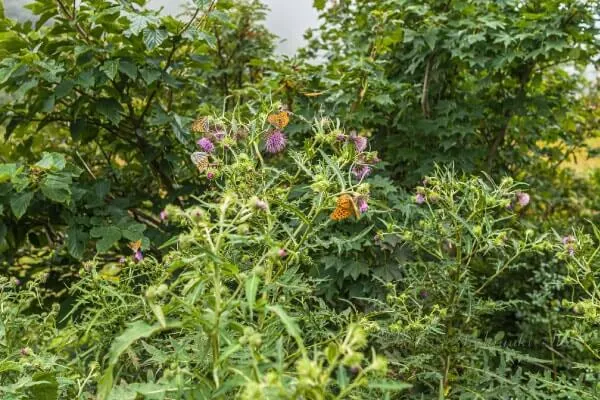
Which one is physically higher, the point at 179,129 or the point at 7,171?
the point at 179,129

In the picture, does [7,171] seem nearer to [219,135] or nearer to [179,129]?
[179,129]

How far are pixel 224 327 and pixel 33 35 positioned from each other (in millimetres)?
1304

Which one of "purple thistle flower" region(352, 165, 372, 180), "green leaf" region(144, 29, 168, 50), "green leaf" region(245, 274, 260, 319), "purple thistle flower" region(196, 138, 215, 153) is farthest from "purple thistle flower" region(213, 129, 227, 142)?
"green leaf" region(144, 29, 168, 50)

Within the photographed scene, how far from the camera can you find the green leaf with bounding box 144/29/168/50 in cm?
142

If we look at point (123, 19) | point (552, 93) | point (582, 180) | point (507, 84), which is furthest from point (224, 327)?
point (582, 180)

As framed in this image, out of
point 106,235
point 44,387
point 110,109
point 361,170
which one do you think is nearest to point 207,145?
point 361,170

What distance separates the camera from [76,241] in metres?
1.44

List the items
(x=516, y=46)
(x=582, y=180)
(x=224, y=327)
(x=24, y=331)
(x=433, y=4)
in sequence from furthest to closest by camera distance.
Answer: (x=582, y=180), (x=433, y=4), (x=516, y=46), (x=24, y=331), (x=224, y=327)

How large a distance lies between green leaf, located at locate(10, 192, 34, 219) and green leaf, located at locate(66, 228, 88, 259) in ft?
0.56

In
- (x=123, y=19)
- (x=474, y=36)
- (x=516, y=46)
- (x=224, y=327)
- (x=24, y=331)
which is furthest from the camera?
(x=516, y=46)

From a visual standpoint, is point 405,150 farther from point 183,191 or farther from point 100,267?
point 100,267

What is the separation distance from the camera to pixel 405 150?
6.05ft

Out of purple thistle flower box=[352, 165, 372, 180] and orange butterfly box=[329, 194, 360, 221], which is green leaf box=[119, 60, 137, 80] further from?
orange butterfly box=[329, 194, 360, 221]

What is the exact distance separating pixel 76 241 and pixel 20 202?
7.4 inches
